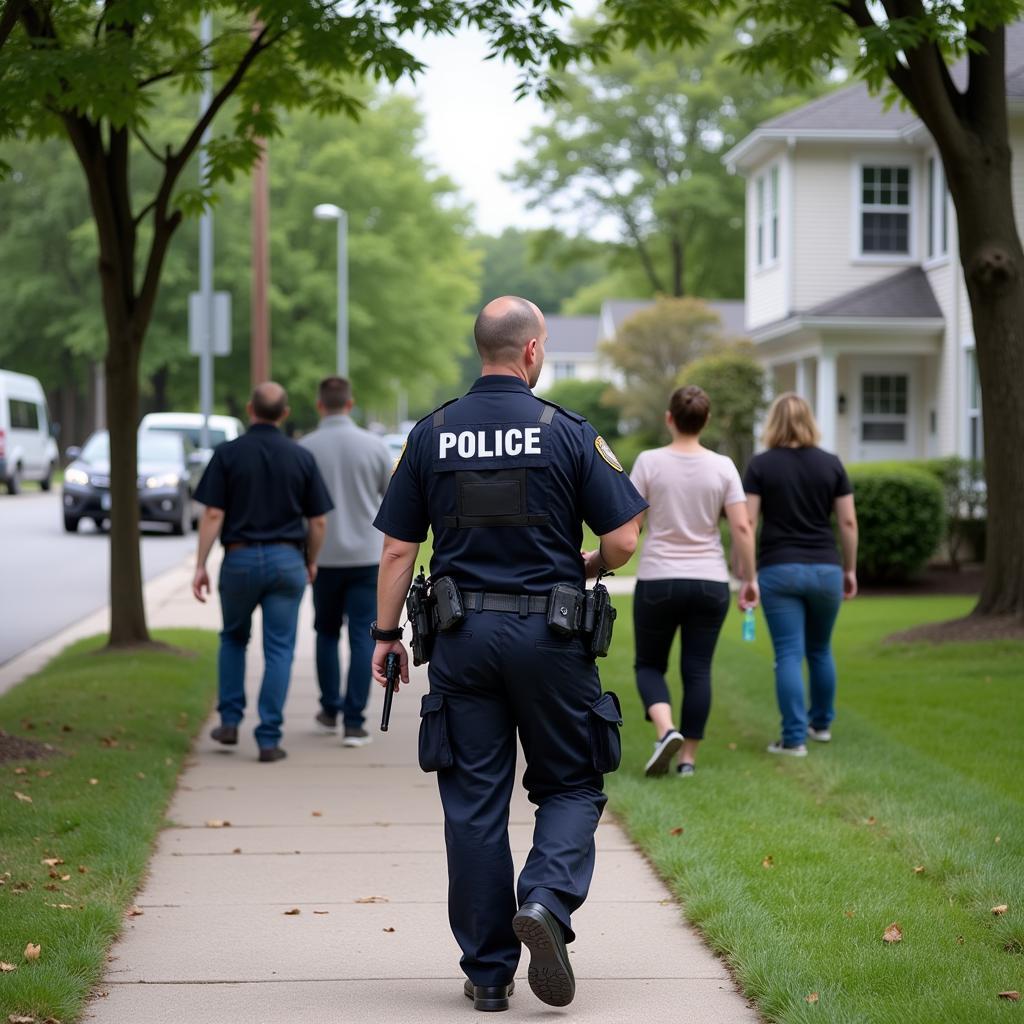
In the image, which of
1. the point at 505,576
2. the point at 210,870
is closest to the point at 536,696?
the point at 505,576

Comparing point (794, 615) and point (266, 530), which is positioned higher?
point (266, 530)

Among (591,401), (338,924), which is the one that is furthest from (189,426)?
(338,924)

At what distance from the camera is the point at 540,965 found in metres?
4.45

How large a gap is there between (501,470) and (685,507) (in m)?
3.41

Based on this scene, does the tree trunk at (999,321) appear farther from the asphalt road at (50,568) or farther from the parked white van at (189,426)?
the parked white van at (189,426)

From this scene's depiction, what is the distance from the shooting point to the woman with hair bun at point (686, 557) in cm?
796

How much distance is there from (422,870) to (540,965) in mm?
2025

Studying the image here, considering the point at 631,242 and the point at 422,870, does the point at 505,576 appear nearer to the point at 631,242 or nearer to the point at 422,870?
the point at 422,870

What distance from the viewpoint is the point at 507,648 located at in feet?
15.1

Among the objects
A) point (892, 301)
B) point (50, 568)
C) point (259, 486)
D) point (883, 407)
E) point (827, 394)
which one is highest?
point (892, 301)

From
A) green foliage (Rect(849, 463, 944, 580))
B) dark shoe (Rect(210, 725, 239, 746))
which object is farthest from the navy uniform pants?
green foliage (Rect(849, 463, 944, 580))

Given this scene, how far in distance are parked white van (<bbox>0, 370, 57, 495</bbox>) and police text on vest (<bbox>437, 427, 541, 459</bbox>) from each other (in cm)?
3601

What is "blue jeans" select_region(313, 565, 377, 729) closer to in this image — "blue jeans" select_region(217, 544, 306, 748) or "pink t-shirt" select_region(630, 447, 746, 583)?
"blue jeans" select_region(217, 544, 306, 748)

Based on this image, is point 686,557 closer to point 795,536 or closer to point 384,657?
point 795,536
